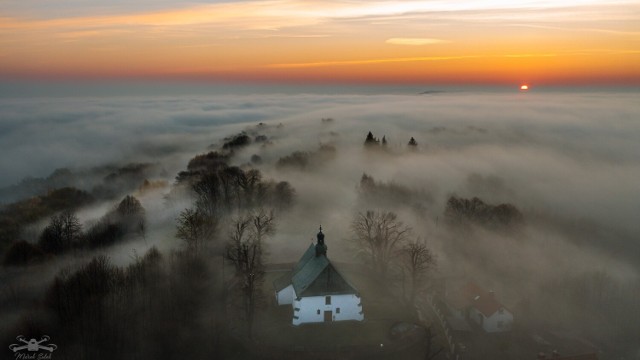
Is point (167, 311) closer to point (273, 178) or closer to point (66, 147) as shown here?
point (273, 178)

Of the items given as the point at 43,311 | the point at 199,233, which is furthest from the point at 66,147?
the point at 43,311

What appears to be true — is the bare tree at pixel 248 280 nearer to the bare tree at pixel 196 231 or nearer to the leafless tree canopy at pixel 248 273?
the leafless tree canopy at pixel 248 273

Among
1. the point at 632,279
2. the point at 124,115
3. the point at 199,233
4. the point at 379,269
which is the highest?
the point at 124,115

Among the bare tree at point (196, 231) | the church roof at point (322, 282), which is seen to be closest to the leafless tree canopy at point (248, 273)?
the bare tree at point (196, 231)

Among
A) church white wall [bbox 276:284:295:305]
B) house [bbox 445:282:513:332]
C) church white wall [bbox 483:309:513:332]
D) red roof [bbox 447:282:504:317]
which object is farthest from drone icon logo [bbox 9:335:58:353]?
church white wall [bbox 483:309:513:332]

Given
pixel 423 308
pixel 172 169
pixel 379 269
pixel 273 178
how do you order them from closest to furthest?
pixel 423 308 → pixel 379 269 → pixel 273 178 → pixel 172 169

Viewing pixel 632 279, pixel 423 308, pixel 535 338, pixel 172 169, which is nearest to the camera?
pixel 535 338
